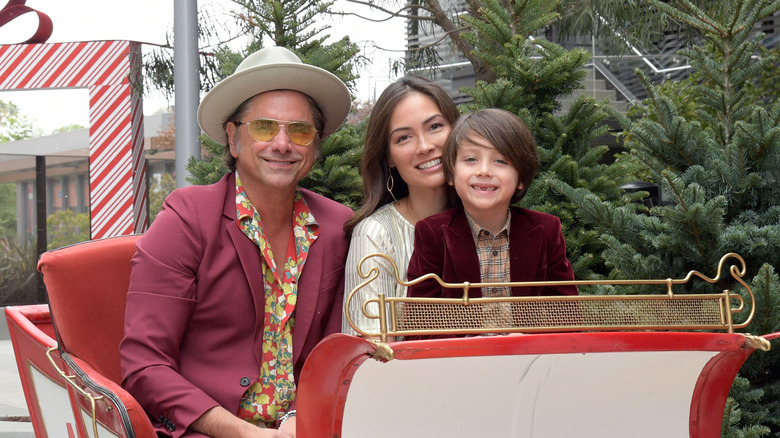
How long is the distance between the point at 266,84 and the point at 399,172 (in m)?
0.54

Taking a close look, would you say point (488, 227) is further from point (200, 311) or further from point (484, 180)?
point (200, 311)

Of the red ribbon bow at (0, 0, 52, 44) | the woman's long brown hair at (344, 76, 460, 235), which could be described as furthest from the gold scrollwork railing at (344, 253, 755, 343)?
the red ribbon bow at (0, 0, 52, 44)

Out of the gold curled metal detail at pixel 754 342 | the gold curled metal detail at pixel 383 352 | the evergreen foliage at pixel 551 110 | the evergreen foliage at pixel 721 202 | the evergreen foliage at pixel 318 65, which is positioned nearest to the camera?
the gold curled metal detail at pixel 383 352

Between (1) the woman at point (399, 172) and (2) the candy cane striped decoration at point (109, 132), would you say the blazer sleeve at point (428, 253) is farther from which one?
(2) the candy cane striped decoration at point (109, 132)

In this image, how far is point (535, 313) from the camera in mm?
1663

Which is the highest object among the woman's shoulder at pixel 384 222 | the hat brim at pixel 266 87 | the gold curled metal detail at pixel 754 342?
the hat brim at pixel 266 87

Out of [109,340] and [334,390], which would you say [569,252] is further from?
[334,390]

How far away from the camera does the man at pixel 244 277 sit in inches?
96.9

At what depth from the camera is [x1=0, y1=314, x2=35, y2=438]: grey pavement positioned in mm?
5812

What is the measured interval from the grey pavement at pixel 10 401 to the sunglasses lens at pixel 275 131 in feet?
10.8

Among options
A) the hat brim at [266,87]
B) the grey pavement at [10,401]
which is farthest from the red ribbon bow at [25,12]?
the hat brim at [266,87]

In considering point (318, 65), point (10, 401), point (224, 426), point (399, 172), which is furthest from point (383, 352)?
point (10, 401)

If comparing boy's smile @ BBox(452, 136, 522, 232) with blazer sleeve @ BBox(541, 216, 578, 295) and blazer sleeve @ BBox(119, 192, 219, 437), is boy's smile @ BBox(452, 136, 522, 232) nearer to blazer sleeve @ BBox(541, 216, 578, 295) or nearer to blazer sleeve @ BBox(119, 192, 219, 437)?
blazer sleeve @ BBox(541, 216, 578, 295)

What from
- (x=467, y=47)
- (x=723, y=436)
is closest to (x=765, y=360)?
(x=723, y=436)
